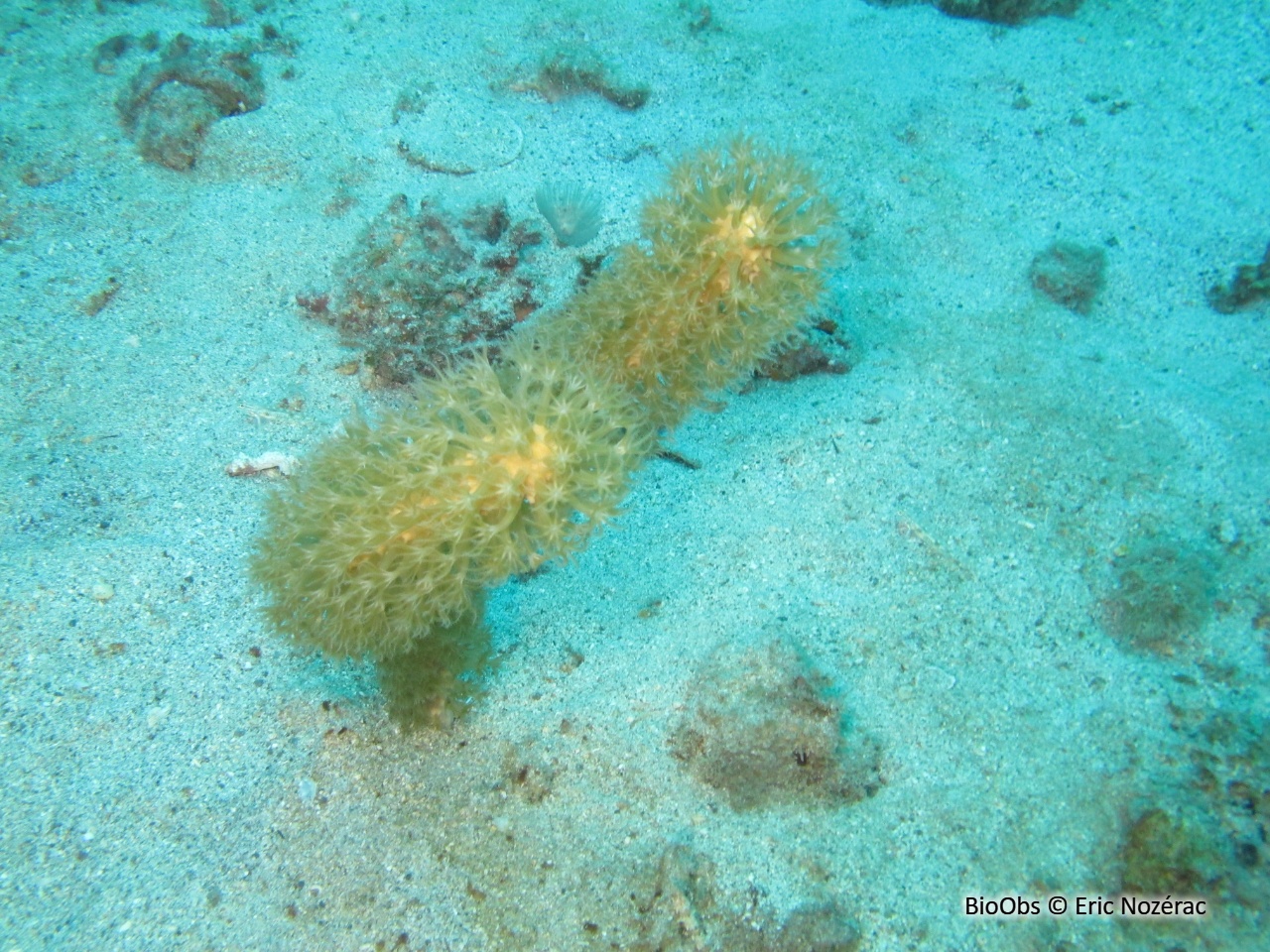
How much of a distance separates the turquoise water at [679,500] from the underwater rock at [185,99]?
0.05 m

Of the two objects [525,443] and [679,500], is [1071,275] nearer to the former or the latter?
[679,500]

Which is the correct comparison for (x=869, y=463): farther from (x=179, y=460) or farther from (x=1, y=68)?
(x=1, y=68)

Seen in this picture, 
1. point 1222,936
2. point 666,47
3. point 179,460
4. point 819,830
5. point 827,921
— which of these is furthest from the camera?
point 666,47

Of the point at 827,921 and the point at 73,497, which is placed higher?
the point at 827,921

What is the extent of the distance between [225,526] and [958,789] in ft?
15.2

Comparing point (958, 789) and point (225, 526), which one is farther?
point (225, 526)

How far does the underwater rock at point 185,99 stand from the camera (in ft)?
21.8

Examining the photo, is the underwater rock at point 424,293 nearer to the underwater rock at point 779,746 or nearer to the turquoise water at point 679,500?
the turquoise water at point 679,500

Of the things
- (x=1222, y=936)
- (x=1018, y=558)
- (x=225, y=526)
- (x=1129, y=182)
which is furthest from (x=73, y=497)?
(x=1129, y=182)

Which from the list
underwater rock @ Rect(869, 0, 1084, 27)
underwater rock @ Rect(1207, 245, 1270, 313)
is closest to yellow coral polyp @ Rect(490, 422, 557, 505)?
underwater rock @ Rect(1207, 245, 1270, 313)

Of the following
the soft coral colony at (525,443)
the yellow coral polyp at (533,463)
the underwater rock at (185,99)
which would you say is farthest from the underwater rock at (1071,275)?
the underwater rock at (185,99)

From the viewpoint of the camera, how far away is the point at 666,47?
7406mm

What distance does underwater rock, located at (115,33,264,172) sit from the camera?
6652 mm

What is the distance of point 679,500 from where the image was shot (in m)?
4.68
